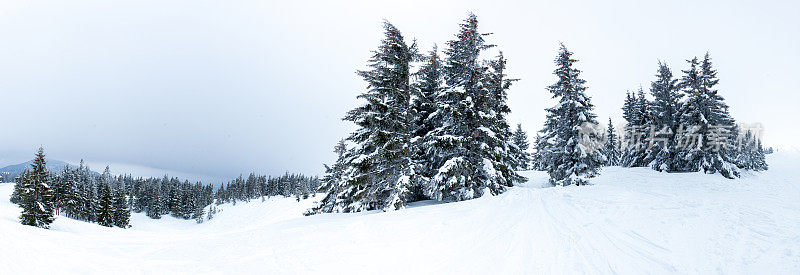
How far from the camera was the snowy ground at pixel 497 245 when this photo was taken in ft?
21.3

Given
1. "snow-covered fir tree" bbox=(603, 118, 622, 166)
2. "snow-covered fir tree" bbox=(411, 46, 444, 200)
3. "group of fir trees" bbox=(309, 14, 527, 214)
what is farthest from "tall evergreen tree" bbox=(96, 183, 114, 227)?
"snow-covered fir tree" bbox=(603, 118, 622, 166)

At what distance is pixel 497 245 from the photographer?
320 inches

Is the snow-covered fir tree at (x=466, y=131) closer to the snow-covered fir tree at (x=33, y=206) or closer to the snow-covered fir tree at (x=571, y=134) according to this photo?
the snow-covered fir tree at (x=571, y=134)

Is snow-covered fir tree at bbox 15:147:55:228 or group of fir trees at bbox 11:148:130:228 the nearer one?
snow-covered fir tree at bbox 15:147:55:228

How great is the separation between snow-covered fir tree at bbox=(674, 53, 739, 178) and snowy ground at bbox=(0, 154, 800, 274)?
22379mm

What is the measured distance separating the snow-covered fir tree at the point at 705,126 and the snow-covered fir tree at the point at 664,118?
1.91 meters

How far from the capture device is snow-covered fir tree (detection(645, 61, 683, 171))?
32.5m

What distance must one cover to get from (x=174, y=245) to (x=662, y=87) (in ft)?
153

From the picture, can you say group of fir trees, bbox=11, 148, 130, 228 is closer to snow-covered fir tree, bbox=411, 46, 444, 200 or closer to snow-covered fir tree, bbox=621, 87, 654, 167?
snow-covered fir tree, bbox=411, 46, 444, 200

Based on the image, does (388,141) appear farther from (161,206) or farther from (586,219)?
(161,206)

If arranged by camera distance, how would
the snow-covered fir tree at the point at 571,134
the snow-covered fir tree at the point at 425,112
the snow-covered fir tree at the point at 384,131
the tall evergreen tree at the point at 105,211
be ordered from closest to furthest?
1. the snow-covered fir tree at the point at 384,131
2. the snow-covered fir tree at the point at 425,112
3. the snow-covered fir tree at the point at 571,134
4. the tall evergreen tree at the point at 105,211

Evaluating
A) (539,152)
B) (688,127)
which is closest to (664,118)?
(688,127)

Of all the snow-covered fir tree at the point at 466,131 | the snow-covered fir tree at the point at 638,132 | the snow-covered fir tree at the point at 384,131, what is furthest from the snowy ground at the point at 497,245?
the snow-covered fir tree at the point at 638,132

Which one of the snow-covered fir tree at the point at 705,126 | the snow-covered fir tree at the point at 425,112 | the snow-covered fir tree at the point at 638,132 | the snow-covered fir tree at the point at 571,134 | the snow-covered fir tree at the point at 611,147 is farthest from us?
the snow-covered fir tree at the point at 611,147
